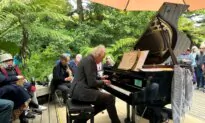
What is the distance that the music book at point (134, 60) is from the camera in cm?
443

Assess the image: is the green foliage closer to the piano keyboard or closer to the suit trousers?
the suit trousers

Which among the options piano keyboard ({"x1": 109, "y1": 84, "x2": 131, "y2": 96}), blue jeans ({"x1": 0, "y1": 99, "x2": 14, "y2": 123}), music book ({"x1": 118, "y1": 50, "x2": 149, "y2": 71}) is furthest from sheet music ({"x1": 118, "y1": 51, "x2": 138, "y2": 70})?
blue jeans ({"x1": 0, "y1": 99, "x2": 14, "y2": 123})

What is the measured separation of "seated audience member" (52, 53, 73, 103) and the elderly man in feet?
7.58

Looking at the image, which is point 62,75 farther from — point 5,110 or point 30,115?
point 5,110

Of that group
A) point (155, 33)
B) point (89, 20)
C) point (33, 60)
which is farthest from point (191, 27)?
point (155, 33)

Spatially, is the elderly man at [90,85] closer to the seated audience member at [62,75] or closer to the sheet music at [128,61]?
the sheet music at [128,61]

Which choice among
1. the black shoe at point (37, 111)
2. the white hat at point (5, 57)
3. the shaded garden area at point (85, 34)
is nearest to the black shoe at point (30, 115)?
the black shoe at point (37, 111)

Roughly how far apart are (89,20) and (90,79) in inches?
347

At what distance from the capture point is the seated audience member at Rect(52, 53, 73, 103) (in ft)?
22.4

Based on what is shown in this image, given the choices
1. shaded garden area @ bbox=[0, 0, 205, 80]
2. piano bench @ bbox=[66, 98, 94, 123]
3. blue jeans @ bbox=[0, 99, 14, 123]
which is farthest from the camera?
shaded garden area @ bbox=[0, 0, 205, 80]

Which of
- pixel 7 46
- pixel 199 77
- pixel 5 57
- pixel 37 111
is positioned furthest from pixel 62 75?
pixel 199 77

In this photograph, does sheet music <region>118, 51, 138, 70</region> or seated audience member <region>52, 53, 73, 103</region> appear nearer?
sheet music <region>118, 51, 138, 70</region>

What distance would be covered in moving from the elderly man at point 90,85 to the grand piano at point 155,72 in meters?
0.24

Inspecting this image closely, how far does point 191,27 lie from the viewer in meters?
14.5
